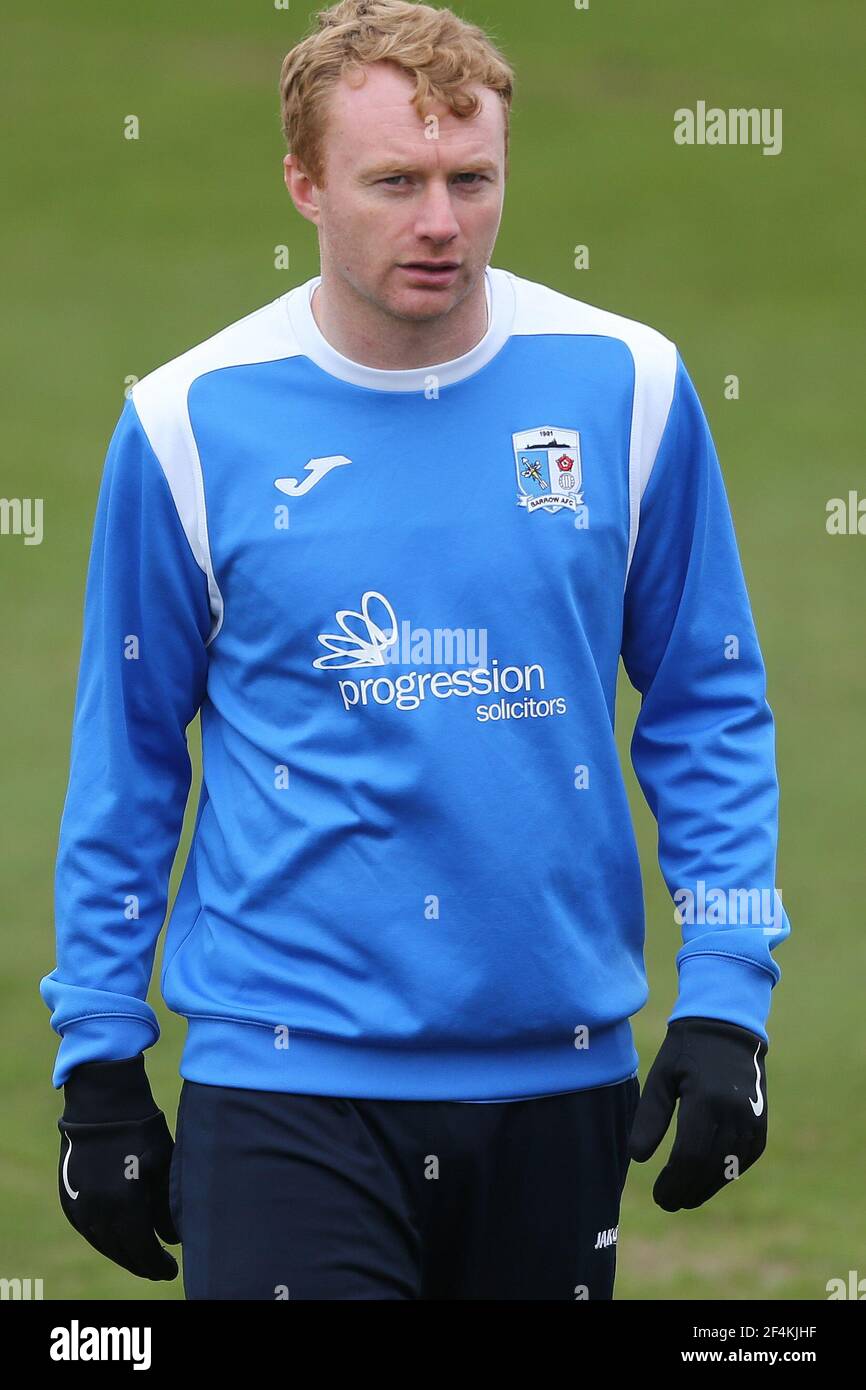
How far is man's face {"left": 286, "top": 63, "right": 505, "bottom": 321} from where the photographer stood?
3.36m

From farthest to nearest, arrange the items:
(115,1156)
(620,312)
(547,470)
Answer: (620,312) → (115,1156) → (547,470)

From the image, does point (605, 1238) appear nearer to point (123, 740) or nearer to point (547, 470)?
point (123, 740)

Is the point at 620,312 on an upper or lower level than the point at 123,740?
upper

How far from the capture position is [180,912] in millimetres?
3643

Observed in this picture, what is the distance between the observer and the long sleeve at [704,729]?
355cm

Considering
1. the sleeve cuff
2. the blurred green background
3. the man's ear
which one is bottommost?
the sleeve cuff

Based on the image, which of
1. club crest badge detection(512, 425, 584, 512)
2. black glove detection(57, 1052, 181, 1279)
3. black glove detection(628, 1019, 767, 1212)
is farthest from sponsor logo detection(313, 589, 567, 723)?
black glove detection(57, 1052, 181, 1279)

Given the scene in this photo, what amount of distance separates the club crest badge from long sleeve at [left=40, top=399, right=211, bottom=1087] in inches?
18.4

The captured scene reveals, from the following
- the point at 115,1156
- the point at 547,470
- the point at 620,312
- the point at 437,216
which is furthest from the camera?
the point at 620,312

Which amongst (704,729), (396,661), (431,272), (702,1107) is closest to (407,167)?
(431,272)

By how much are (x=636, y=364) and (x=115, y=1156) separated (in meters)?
1.34

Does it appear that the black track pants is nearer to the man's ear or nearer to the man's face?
the man's face

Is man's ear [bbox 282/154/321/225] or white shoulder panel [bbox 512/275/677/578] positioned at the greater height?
man's ear [bbox 282/154/321/225]

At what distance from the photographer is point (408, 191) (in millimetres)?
3379
